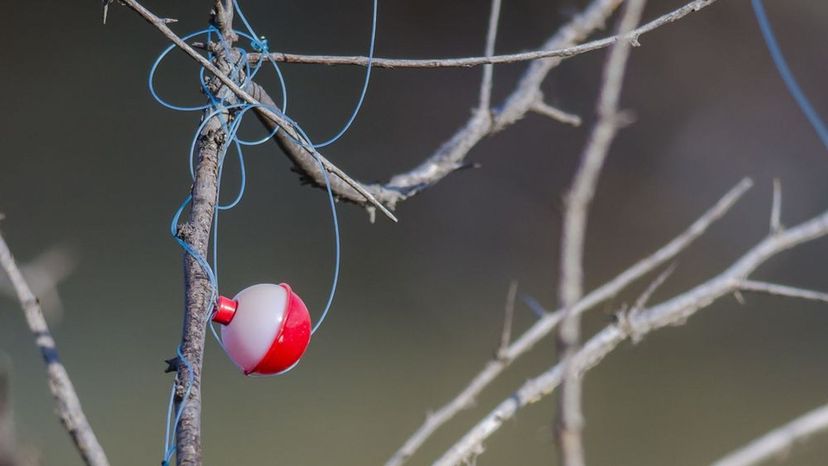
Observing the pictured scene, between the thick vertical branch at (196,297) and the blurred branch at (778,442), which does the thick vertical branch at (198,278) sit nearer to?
the thick vertical branch at (196,297)

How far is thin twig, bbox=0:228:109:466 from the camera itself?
640mm

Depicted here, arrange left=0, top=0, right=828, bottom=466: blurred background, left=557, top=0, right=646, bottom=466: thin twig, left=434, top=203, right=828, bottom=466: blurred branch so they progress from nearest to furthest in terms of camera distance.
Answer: left=557, top=0, right=646, bottom=466: thin twig < left=434, top=203, right=828, bottom=466: blurred branch < left=0, top=0, right=828, bottom=466: blurred background

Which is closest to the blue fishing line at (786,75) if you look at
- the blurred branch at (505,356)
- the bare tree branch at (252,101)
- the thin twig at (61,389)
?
the blurred branch at (505,356)

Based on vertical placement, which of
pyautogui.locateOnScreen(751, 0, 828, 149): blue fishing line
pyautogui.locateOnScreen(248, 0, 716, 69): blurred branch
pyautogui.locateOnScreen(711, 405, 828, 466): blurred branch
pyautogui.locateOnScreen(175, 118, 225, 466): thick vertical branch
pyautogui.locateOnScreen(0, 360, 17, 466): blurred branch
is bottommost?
pyautogui.locateOnScreen(711, 405, 828, 466): blurred branch

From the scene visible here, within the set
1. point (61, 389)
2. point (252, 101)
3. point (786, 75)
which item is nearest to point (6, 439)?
point (61, 389)

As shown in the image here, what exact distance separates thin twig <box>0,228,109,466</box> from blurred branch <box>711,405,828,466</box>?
1.44 feet

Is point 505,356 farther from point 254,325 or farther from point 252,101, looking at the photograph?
point 252,101

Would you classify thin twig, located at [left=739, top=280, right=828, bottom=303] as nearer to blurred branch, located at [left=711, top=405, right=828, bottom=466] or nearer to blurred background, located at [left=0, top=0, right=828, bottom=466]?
blurred branch, located at [left=711, top=405, right=828, bottom=466]

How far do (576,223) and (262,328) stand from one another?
43 centimetres

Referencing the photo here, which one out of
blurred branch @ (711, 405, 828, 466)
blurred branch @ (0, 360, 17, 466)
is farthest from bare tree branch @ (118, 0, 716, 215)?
blurred branch @ (711, 405, 828, 466)

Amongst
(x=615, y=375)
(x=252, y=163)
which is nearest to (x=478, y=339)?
(x=615, y=375)

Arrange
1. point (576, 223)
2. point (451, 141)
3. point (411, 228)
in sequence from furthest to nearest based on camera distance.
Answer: point (411, 228) → point (451, 141) → point (576, 223)

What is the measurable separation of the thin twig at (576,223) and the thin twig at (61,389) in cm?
36

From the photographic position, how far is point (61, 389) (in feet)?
2.15
